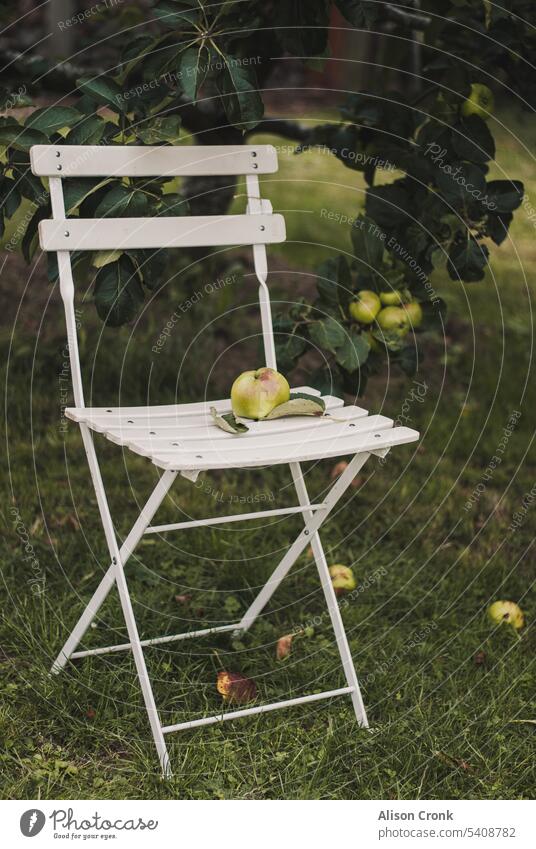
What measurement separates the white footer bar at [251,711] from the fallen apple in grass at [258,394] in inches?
28.5

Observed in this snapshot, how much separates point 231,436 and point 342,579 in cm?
99

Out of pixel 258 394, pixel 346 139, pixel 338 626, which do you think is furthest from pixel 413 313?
pixel 338 626

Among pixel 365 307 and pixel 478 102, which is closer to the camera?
pixel 365 307

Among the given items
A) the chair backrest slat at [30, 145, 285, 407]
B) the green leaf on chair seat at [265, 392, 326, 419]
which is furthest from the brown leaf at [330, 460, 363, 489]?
the green leaf on chair seat at [265, 392, 326, 419]

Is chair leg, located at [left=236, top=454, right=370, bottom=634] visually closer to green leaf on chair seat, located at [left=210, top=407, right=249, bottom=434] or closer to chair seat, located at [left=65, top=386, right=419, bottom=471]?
chair seat, located at [left=65, top=386, right=419, bottom=471]

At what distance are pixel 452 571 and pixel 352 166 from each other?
54.4 inches

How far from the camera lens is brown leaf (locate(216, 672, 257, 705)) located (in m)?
2.75

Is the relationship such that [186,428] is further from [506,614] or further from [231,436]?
[506,614]

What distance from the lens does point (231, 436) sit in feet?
8.22

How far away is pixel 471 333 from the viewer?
5582 mm

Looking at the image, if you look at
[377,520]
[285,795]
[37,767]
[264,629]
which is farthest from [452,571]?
[37,767]

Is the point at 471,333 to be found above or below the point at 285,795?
above

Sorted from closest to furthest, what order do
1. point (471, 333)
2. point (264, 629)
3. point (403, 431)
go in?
1. point (403, 431)
2. point (264, 629)
3. point (471, 333)

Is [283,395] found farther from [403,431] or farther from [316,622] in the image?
[316,622]
